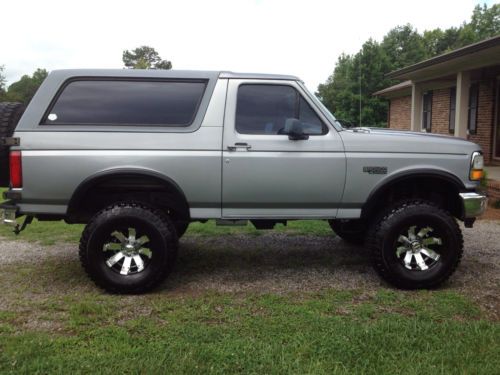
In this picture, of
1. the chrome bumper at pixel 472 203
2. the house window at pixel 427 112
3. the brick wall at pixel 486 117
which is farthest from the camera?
the house window at pixel 427 112

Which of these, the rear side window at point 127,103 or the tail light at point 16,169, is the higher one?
the rear side window at point 127,103

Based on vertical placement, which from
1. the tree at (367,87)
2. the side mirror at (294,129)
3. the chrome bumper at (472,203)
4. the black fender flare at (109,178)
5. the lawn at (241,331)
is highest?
the tree at (367,87)

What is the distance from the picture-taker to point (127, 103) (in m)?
4.69

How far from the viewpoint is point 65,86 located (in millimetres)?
4652

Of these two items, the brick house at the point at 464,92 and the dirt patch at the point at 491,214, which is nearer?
the dirt patch at the point at 491,214

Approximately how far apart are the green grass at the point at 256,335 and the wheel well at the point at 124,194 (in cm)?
85

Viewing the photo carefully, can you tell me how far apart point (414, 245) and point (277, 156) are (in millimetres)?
1571

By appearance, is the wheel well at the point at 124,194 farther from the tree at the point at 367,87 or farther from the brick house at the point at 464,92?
the tree at the point at 367,87

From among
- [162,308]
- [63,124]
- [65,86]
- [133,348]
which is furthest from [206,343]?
[65,86]

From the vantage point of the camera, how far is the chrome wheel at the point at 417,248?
474 cm

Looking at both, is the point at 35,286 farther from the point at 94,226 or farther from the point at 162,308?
the point at 162,308

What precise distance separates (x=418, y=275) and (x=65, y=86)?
3769mm

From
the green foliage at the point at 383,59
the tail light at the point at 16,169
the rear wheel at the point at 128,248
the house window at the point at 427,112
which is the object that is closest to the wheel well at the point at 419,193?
the rear wheel at the point at 128,248

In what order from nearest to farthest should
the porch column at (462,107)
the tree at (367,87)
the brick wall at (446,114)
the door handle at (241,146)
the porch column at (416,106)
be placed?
the door handle at (241,146)
the porch column at (462,107)
the brick wall at (446,114)
the porch column at (416,106)
the tree at (367,87)
